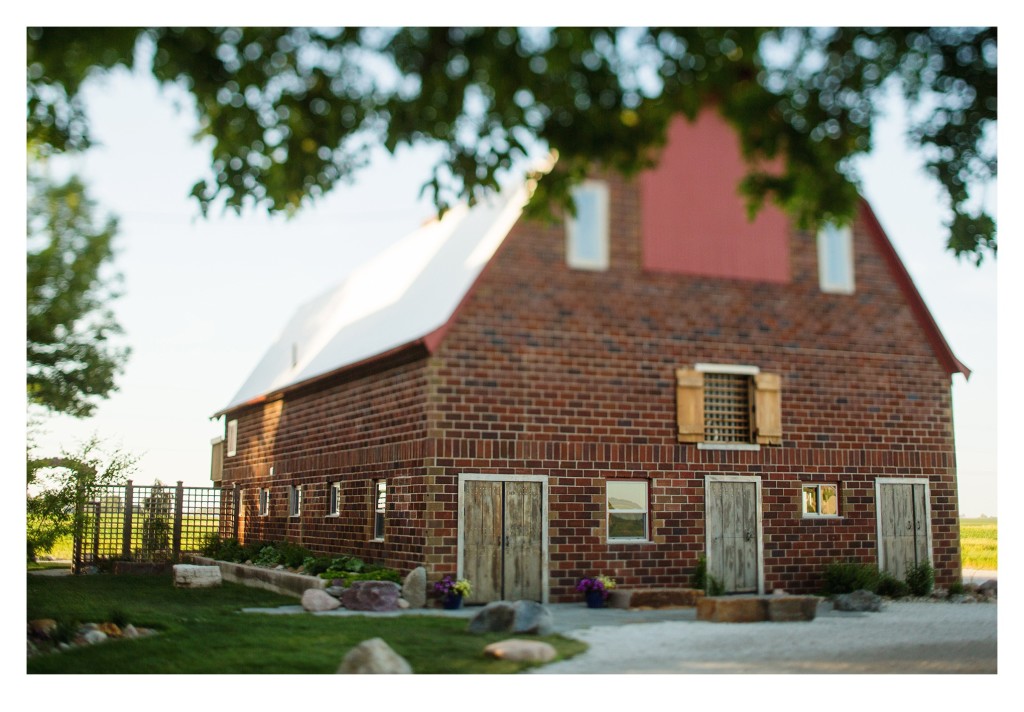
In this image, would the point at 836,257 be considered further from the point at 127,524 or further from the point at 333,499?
the point at 127,524

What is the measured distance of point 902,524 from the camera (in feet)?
60.1

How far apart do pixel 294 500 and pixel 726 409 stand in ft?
28.3

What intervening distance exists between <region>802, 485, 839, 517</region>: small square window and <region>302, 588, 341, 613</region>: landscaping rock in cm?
748

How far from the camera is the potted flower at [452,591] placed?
49.5 ft

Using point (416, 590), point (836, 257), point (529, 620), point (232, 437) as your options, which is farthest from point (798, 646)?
point (232, 437)

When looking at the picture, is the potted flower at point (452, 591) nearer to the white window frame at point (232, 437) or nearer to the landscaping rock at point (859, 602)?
the landscaping rock at point (859, 602)

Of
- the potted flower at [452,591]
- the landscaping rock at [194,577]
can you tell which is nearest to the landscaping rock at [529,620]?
the potted flower at [452,591]

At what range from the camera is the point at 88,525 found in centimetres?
2247

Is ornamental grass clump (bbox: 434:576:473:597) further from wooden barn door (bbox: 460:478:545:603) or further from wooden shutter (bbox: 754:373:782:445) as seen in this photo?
wooden shutter (bbox: 754:373:782:445)

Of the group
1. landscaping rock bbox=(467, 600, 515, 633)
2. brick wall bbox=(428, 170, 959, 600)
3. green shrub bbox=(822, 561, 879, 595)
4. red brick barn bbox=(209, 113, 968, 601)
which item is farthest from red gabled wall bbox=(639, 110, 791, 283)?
landscaping rock bbox=(467, 600, 515, 633)

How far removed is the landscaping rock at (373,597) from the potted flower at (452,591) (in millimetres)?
591

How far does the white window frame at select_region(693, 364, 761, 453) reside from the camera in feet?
57.0
